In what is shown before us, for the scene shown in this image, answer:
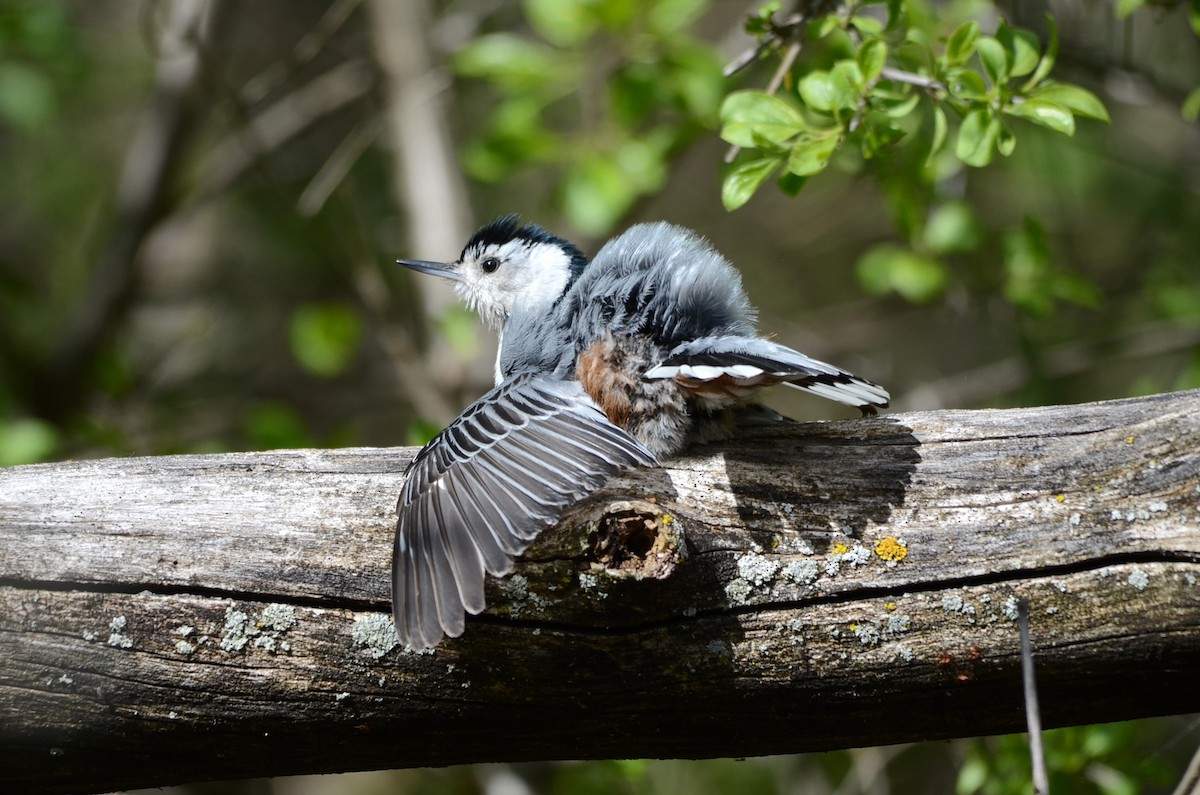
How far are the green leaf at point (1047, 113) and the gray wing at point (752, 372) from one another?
63 cm

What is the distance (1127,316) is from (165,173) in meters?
4.06

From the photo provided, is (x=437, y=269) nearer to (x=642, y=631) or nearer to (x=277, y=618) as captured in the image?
(x=277, y=618)

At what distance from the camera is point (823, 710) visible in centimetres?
174

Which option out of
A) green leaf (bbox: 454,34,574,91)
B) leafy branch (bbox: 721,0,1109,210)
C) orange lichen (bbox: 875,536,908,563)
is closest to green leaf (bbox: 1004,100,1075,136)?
leafy branch (bbox: 721,0,1109,210)

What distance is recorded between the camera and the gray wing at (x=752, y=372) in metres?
1.74

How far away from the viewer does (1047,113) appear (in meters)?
2.02

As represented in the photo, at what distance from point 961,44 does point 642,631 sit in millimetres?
1302

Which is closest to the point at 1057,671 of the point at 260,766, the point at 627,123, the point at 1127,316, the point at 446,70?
Answer: the point at 260,766

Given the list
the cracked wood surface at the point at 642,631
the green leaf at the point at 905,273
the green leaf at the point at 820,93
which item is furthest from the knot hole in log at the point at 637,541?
the green leaf at the point at 905,273

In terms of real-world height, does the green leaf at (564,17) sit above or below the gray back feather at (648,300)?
above

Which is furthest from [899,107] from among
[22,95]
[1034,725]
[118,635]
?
[22,95]

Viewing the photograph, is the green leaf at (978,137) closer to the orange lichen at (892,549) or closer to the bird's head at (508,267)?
the orange lichen at (892,549)

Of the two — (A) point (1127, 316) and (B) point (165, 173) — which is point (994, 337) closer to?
(A) point (1127, 316)

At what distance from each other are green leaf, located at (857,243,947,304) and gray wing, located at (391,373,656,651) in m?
1.54
